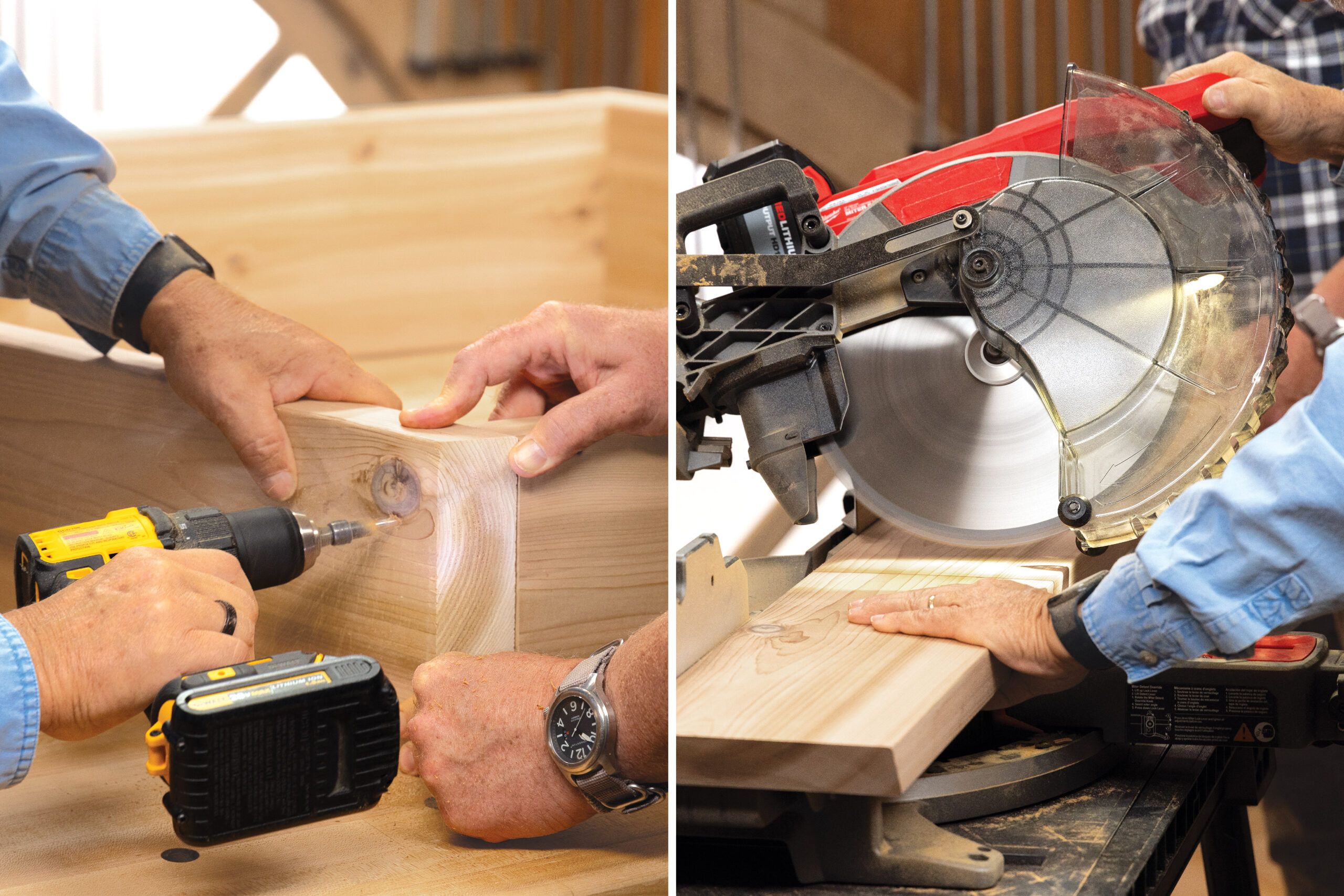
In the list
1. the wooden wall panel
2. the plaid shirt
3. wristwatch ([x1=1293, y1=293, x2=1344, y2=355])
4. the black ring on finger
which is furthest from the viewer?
the plaid shirt

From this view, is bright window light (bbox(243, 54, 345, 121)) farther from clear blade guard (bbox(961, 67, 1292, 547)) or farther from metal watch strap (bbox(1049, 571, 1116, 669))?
metal watch strap (bbox(1049, 571, 1116, 669))

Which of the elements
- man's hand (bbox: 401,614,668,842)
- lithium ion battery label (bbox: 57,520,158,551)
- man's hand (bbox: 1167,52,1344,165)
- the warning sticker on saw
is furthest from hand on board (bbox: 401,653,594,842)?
man's hand (bbox: 1167,52,1344,165)

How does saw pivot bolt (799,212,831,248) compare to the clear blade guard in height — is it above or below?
above

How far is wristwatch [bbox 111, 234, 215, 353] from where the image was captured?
35.0 inches

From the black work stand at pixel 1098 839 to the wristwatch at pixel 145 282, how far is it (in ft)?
1.98

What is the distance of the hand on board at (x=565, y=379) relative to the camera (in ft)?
2.62

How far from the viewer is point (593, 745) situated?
72cm

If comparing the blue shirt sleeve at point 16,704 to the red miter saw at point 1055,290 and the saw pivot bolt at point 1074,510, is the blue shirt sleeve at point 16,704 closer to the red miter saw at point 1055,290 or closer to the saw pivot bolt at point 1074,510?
the red miter saw at point 1055,290

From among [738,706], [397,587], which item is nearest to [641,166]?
[397,587]

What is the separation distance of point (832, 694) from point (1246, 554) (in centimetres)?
32

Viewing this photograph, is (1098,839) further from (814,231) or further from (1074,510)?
(814,231)

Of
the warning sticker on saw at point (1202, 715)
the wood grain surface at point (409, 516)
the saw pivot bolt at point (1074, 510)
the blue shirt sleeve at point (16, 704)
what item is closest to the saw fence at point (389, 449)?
the wood grain surface at point (409, 516)

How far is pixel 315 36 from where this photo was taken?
69cm

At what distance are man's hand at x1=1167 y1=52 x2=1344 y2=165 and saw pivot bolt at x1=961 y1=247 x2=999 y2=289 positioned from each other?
0.91ft
